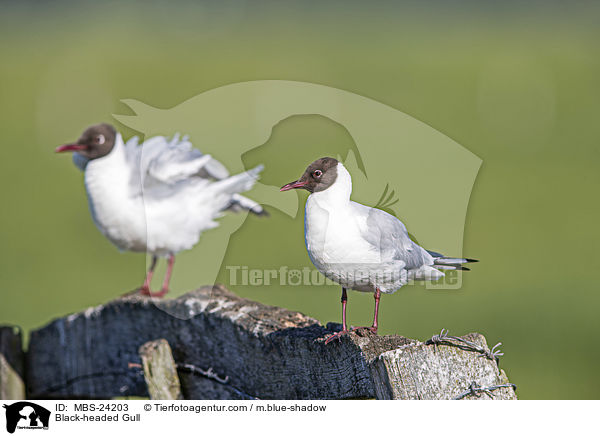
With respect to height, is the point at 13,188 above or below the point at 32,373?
above

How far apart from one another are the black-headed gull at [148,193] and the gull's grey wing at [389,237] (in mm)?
1573

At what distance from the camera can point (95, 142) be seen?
3.38 metres

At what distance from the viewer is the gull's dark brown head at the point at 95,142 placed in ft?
11.1

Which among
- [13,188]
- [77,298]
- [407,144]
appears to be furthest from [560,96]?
[13,188]

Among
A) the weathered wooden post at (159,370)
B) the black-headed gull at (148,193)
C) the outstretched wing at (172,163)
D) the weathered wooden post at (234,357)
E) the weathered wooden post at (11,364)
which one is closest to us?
the weathered wooden post at (234,357)

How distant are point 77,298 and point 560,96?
558cm

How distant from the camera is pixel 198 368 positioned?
2738 millimetres

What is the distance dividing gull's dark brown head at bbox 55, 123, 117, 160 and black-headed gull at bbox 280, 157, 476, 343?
78.5 inches
